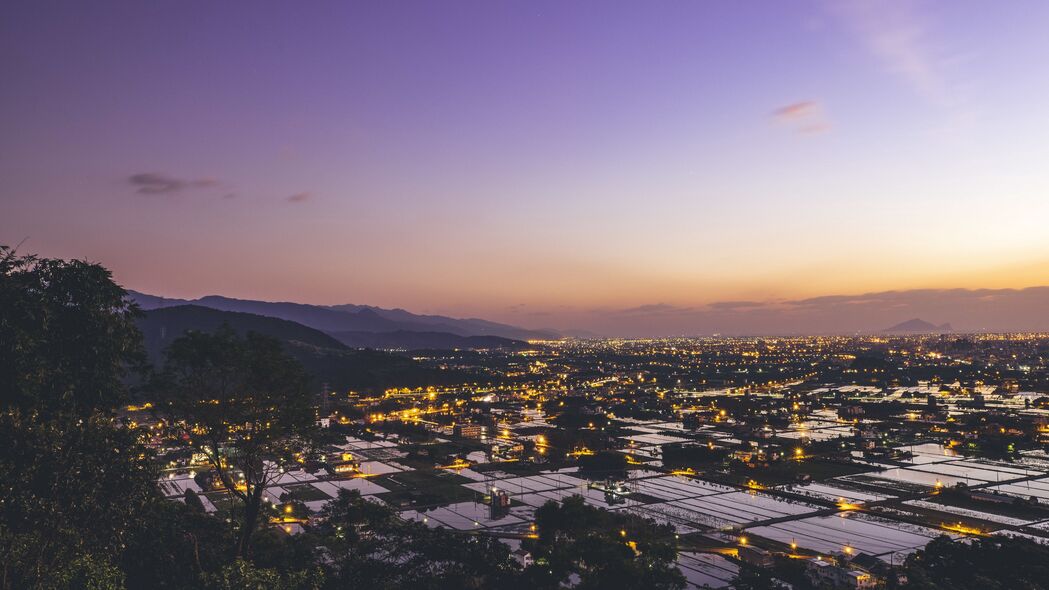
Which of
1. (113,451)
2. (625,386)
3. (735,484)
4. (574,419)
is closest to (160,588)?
(113,451)

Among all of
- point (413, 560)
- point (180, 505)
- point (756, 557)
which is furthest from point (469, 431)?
point (413, 560)

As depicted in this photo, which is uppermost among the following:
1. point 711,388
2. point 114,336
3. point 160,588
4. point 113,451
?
point 114,336

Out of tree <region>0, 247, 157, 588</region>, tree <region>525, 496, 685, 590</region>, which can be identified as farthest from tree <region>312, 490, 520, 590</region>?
tree <region>0, 247, 157, 588</region>

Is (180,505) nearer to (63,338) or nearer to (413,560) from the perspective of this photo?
(413,560)

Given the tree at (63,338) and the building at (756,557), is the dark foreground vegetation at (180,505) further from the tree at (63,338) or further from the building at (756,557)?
the building at (756,557)

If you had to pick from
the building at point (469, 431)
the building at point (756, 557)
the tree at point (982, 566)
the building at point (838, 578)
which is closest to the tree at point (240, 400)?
the tree at point (982, 566)

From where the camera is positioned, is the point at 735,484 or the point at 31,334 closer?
the point at 31,334

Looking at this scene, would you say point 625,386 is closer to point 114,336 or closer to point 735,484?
point 735,484
